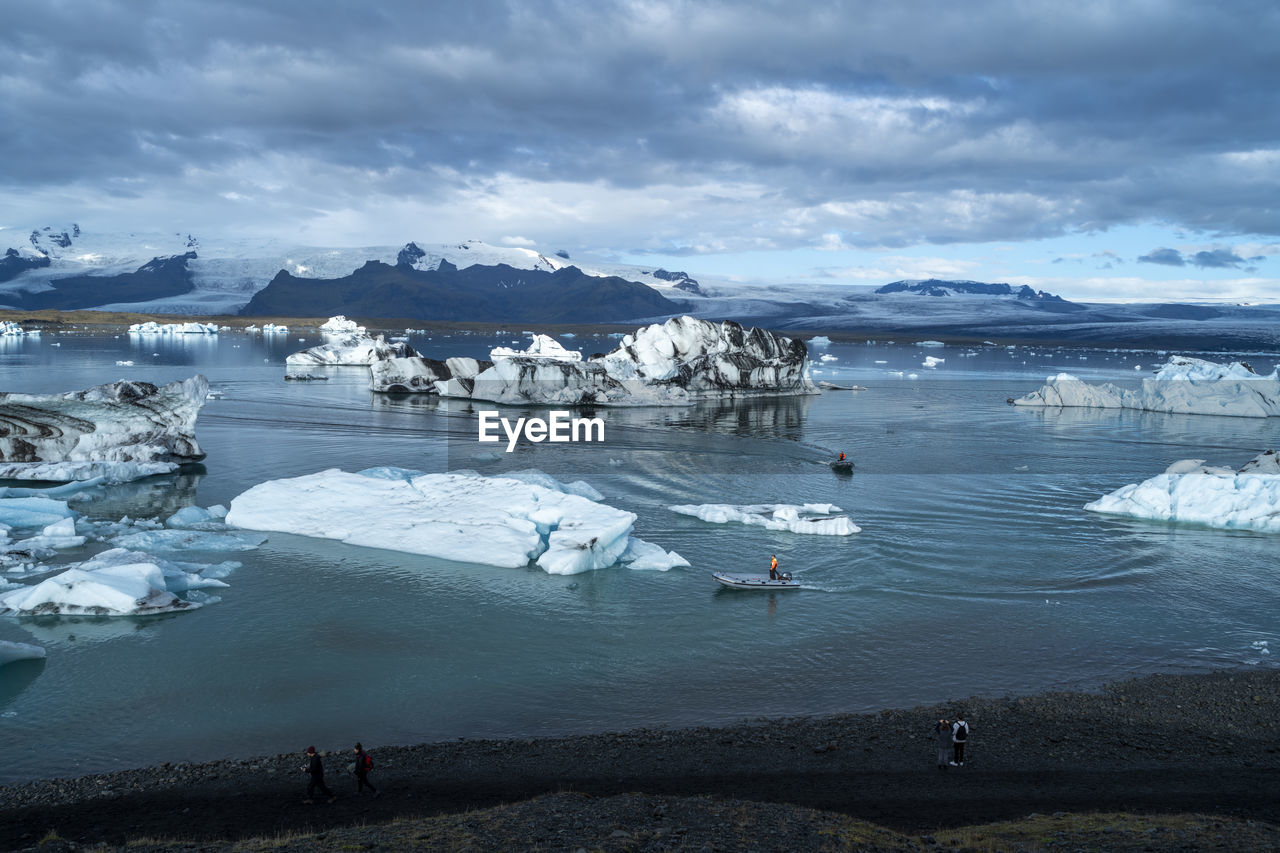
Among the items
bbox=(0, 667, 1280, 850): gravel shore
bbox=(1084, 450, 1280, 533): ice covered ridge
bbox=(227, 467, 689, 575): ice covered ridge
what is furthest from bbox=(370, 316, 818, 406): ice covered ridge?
Result: bbox=(0, 667, 1280, 850): gravel shore

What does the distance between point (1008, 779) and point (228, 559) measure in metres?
24.6

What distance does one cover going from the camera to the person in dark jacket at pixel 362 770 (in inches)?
620

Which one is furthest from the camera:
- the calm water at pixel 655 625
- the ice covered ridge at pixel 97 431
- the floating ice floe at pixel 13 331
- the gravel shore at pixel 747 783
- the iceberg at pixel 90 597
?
the floating ice floe at pixel 13 331

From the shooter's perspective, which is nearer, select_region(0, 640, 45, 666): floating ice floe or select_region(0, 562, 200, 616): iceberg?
select_region(0, 640, 45, 666): floating ice floe

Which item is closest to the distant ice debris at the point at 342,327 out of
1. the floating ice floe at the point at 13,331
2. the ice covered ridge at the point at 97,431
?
the ice covered ridge at the point at 97,431

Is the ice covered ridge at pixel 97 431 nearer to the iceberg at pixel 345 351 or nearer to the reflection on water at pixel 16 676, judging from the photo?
the reflection on water at pixel 16 676

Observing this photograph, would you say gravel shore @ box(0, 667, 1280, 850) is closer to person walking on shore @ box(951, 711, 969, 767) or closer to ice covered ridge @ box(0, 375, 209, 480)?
person walking on shore @ box(951, 711, 969, 767)

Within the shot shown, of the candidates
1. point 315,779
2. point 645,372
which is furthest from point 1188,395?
point 315,779

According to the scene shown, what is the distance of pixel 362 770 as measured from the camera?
15.8 m

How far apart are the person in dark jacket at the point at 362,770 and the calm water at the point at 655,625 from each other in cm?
282

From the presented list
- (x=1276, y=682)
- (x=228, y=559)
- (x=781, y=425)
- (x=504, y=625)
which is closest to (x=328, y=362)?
(x=781, y=425)

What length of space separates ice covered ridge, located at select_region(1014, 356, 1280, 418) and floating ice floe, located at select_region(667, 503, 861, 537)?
52.0 metres

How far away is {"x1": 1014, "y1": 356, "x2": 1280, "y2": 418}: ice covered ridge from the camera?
73.6 meters

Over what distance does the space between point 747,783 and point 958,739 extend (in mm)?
4366
